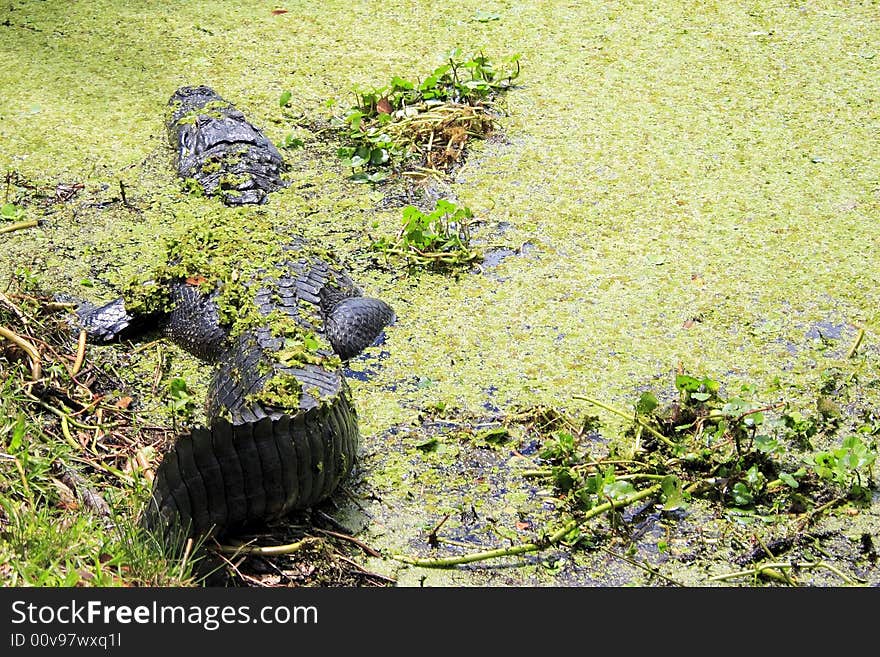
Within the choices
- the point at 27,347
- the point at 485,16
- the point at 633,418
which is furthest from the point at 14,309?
the point at 485,16

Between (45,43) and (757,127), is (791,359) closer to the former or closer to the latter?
(757,127)

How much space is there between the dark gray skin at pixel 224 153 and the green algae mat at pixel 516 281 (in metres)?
0.09

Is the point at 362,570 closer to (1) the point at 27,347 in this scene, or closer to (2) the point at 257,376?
(2) the point at 257,376

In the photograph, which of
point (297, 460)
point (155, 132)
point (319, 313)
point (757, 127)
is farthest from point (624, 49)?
point (297, 460)

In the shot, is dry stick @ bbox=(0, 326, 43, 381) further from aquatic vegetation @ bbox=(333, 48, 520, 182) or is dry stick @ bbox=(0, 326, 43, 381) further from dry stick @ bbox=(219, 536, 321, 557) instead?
aquatic vegetation @ bbox=(333, 48, 520, 182)

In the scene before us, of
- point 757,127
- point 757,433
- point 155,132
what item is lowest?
point 155,132

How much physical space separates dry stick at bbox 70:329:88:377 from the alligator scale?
0.19 ft

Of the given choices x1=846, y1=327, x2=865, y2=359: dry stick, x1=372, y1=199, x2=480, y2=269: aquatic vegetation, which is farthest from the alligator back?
x1=846, y1=327, x2=865, y2=359: dry stick

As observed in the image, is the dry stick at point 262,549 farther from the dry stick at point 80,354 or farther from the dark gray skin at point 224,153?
the dark gray skin at point 224,153

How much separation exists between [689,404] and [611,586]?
28.2 inches

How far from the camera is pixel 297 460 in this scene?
8.11 ft

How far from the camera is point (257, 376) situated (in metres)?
2.75

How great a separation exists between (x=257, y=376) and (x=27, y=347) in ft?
2.75

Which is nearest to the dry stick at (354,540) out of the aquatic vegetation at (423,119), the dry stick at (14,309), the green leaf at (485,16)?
the dry stick at (14,309)
